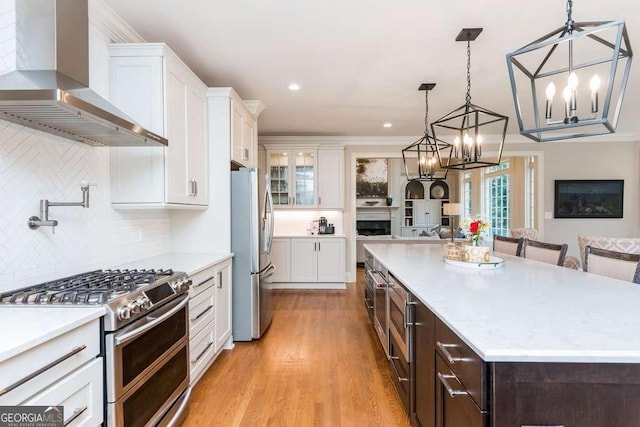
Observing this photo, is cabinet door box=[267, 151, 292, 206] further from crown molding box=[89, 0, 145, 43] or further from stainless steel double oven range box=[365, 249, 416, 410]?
crown molding box=[89, 0, 145, 43]

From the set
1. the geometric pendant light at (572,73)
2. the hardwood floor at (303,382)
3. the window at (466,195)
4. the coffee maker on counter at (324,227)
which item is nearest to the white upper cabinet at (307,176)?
the coffee maker on counter at (324,227)

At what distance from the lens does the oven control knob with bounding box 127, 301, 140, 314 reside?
1.44m

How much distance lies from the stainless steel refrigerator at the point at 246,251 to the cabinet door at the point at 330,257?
2.31m

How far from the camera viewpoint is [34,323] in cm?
116

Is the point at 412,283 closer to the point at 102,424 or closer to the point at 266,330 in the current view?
the point at 102,424

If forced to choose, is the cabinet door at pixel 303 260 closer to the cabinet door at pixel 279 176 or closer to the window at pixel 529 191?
the cabinet door at pixel 279 176

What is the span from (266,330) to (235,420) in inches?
57.9

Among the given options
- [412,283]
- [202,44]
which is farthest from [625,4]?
[202,44]

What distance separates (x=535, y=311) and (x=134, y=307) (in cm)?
171

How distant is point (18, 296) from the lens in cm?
141

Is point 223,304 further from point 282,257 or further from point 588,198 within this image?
point 588,198

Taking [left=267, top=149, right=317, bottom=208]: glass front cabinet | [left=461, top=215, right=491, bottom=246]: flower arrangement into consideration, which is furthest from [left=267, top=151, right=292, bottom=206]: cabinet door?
[left=461, top=215, right=491, bottom=246]: flower arrangement

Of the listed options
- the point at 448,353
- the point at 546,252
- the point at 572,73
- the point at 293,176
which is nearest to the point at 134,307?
the point at 448,353

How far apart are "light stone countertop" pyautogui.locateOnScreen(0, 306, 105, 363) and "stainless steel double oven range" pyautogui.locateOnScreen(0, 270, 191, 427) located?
2.0 inches
